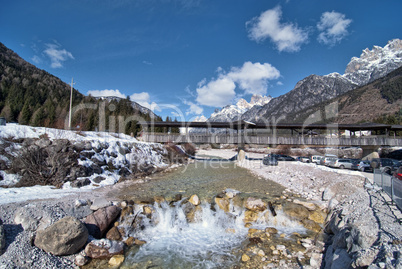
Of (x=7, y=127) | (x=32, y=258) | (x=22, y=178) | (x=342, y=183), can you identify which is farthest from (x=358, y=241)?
(x=7, y=127)

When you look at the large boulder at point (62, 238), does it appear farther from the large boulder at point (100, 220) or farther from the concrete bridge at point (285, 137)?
the concrete bridge at point (285, 137)

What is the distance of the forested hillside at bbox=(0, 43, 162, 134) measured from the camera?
42344 millimetres

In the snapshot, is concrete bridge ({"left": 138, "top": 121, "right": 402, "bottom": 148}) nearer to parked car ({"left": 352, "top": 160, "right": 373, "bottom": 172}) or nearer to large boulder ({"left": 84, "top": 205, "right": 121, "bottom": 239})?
parked car ({"left": 352, "top": 160, "right": 373, "bottom": 172})

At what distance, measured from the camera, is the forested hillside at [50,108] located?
42344mm

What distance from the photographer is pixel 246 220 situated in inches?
362

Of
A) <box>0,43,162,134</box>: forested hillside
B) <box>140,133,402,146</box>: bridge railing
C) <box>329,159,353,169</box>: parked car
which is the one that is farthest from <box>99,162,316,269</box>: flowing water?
<box>0,43,162,134</box>: forested hillside

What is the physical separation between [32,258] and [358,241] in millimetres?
8787

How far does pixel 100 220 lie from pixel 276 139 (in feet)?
91.2

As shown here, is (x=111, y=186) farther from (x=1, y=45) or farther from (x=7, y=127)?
(x=1, y=45)

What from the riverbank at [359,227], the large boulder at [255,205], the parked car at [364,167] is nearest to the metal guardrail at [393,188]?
the riverbank at [359,227]

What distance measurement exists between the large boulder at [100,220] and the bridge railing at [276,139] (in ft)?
73.7

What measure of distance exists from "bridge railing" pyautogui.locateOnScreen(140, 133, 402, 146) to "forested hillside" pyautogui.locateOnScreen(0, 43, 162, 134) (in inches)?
659

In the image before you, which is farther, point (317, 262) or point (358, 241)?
point (317, 262)

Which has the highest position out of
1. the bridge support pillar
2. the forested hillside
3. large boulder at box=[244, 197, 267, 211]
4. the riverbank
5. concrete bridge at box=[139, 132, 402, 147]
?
the forested hillside
